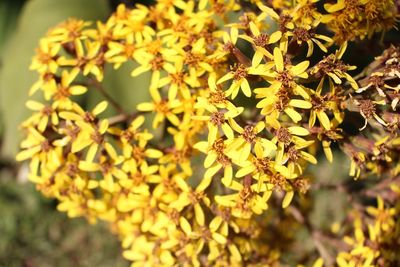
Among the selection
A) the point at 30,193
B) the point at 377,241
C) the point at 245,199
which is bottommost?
the point at 30,193

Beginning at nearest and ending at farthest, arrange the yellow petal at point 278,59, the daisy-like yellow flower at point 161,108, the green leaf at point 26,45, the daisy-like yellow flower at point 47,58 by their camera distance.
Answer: the yellow petal at point 278,59 < the daisy-like yellow flower at point 161,108 < the daisy-like yellow flower at point 47,58 < the green leaf at point 26,45

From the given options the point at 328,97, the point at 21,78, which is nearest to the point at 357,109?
the point at 328,97

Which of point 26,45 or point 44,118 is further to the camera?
point 26,45

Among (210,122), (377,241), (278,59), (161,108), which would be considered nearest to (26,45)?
(161,108)

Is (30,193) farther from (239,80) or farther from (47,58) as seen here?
(239,80)

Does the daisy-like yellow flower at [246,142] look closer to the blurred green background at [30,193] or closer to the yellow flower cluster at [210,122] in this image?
the yellow flower cluster at [210,122]

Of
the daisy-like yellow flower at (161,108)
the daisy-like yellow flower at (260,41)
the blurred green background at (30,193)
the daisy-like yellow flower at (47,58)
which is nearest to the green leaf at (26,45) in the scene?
the blurred green background at (30,193)

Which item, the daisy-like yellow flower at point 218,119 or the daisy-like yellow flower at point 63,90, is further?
the daisy-like yellow flower at point 63,90
